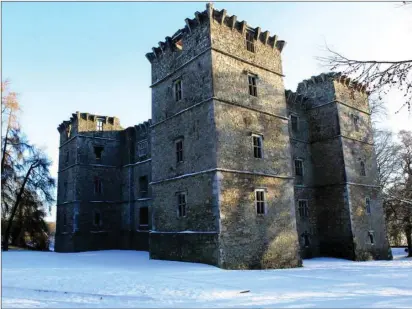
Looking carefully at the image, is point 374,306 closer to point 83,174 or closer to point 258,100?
point 258,100

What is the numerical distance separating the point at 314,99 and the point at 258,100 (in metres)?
10.2

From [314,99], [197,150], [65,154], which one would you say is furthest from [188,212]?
[65,154]

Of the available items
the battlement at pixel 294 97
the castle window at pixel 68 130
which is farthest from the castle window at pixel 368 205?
the castle window at pixel 68 130

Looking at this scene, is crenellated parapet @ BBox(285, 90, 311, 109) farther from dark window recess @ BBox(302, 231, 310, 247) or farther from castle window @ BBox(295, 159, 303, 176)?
dark window recess @ BBox(302, 231, 310, 247)

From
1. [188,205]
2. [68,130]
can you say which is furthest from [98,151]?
[188,205]

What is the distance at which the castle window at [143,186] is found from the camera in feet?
100.0

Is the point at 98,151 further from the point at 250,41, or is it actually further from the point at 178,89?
the point at 250,41

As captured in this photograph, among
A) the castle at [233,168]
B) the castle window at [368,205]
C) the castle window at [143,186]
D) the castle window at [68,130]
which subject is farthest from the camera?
the castle window at [68,130]

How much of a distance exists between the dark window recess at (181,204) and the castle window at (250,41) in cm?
938

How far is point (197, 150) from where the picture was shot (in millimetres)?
18672

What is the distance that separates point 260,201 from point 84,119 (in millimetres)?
19774

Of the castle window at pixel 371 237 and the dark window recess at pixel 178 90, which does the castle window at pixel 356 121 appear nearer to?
the castle window at pixel 371 237

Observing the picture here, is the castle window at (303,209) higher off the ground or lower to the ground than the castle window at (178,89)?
lower

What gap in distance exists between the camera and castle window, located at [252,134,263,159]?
773 inches
